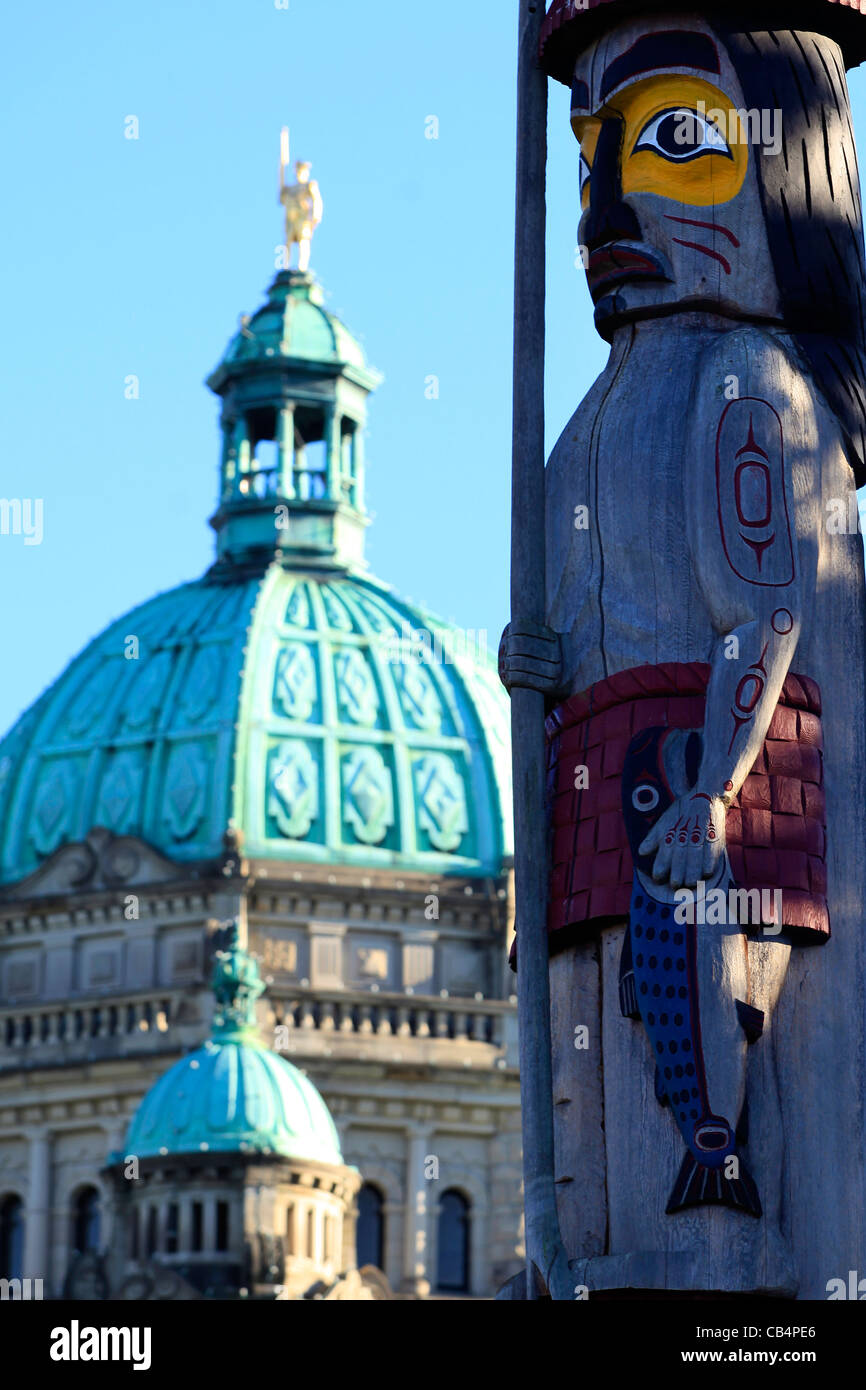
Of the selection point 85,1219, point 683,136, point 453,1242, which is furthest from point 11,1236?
point 683,136

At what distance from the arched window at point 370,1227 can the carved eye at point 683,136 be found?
68.8m

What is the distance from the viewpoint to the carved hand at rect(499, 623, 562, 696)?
1602cm

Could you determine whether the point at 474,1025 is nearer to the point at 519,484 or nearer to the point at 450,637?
the point at 450,637

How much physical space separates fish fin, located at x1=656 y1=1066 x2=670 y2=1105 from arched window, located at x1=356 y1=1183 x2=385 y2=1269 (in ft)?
227

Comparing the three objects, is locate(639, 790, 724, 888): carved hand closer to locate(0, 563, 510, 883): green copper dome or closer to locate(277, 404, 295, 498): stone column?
locate(0, 563, 510, 883): green copper dome

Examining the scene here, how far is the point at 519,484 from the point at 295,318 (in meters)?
81.3

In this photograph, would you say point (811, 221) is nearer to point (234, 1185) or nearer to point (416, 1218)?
point (234, 1185)

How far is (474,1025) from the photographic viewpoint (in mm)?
86562

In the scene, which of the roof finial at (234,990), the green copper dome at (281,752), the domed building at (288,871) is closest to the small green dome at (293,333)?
the domed building at (288,871)

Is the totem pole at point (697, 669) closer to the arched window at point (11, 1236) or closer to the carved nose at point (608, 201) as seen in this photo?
the carved nose at point (608, 201)

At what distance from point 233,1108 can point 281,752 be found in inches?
742

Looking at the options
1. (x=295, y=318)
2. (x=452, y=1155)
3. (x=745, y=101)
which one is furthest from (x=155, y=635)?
(x=745, y=101)

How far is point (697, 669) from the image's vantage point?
15.7m

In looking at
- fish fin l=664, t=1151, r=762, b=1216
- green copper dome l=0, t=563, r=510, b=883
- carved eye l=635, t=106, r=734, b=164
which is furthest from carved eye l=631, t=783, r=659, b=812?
green copper dome l=0, t=563, r=510, b=883
